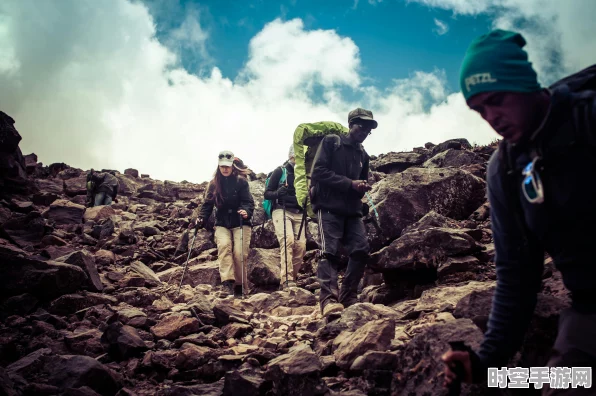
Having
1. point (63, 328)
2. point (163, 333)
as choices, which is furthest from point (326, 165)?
point (63, 328)

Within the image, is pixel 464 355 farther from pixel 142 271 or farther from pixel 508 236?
pixel 142 271

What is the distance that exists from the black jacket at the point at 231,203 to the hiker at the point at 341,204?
344 cm

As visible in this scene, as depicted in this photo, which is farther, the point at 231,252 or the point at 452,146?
the point at 452,146

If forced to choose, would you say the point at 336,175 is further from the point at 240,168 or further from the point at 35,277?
the point at 35,277

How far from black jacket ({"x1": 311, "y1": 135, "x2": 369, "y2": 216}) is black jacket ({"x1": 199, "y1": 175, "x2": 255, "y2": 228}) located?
3.43 meters

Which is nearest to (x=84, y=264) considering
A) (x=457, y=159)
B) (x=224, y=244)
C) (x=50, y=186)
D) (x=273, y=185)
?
(x=224, y=244)

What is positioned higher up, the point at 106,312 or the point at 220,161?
the point at 220,161

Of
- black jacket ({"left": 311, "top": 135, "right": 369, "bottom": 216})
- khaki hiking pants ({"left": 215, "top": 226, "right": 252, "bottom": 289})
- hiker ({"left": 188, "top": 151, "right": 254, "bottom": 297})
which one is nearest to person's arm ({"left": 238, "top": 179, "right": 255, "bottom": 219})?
hiker ({"left": 188, "top": 151, "right": 254, "bottom": 297})

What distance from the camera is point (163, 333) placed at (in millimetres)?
5332

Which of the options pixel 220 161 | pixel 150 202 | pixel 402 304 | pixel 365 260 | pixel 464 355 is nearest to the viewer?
pixel 464 355

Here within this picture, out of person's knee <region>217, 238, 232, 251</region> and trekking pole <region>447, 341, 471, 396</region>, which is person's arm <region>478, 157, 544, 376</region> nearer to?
trekking pole <region>447, 341, 471, 396</region>

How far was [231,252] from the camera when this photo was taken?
31.3 feet

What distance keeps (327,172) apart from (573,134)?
477cm

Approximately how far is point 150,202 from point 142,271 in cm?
1528
